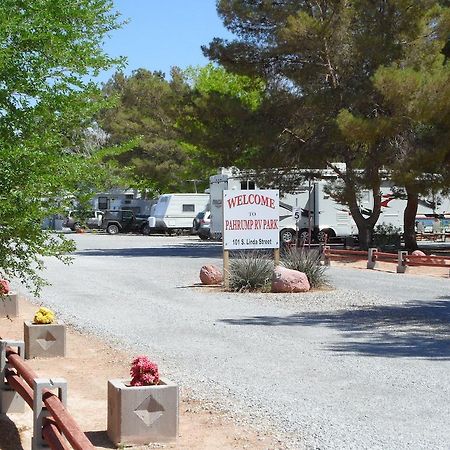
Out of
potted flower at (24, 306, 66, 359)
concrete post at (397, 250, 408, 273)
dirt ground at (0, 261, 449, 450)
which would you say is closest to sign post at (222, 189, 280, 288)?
concrete post at (397, 250, 408, 273)

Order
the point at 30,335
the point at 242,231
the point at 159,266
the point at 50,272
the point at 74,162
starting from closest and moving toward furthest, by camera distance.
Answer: the point at 74,162
the point at 30,335
the point at 242,231
the point at 50,272
the point at 159,266

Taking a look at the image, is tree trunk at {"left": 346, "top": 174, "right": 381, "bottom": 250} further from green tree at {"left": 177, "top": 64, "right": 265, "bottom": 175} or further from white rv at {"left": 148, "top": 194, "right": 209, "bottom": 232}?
white rv at {"left": 148, "top": 194, "right": 209, "bottom": 232}

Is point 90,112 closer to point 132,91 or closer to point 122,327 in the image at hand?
point 122,327

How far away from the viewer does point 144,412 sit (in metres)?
6.93

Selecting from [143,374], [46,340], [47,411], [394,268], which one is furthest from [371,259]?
[47,411]

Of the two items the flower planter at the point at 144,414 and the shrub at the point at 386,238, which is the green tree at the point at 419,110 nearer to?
the shrub at the point at 386,238

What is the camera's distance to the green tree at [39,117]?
6.77m

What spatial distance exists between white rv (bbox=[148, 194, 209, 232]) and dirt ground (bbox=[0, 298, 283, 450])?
4086cm

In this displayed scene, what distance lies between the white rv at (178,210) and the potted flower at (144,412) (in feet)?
149

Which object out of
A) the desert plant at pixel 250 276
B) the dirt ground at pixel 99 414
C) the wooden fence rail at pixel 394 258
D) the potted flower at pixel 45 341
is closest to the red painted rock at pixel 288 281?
the desert plant at pixel 250 276

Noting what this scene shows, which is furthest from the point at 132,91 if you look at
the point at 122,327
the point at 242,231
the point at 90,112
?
the point at 90,112

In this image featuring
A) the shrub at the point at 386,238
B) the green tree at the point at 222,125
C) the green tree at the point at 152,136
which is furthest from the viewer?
the green tree at the point at 152,136

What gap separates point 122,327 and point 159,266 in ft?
43.8

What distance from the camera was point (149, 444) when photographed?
6.90 m
